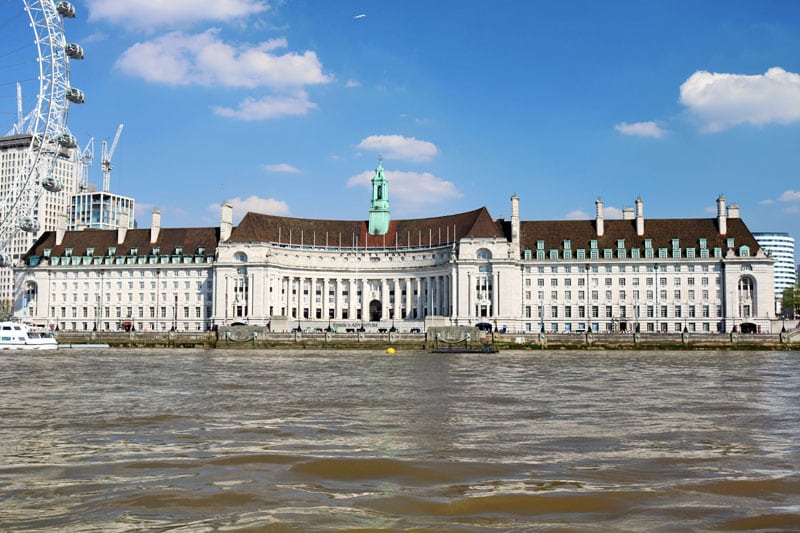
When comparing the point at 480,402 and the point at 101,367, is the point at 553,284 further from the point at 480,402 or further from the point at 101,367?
the point at 480,402

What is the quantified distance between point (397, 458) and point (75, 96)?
8489 cm

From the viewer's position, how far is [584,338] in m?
80.2

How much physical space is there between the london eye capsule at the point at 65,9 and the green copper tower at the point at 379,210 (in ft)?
184

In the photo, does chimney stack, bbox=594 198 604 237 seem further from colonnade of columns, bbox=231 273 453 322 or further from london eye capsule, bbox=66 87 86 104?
london eye capsule, bbox=66 87 86 104

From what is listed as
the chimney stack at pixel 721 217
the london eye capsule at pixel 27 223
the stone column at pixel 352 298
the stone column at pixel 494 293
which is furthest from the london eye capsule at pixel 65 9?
the chimney stack at pixel 721 217

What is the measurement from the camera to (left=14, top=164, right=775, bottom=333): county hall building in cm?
10081

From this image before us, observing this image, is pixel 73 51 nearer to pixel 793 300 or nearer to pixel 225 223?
pixel 225 223

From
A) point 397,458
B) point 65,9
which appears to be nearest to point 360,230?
point 65,9

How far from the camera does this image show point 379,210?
126m

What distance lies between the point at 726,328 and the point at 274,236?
6559 cm

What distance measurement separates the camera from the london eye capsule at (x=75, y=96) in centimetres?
8700

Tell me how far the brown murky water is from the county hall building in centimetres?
7020

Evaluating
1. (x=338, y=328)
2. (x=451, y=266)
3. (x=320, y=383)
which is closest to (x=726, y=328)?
(x=451, y=266)

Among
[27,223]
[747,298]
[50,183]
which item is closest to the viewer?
[50,183]
